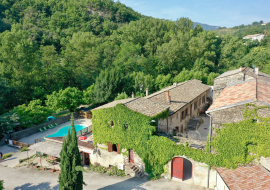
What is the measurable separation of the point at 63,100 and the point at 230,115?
30.4 m

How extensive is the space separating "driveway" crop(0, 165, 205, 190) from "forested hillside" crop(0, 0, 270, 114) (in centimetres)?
1789

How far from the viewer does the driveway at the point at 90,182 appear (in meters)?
18.8

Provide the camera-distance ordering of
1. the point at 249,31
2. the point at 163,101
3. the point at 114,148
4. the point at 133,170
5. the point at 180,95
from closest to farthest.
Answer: the point at 133,170
the point at 114,148
the point at 163,101
the point at 180,95
the point at 249,31

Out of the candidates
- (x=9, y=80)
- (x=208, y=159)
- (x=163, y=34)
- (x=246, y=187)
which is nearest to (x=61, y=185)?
(x=208, y=159)

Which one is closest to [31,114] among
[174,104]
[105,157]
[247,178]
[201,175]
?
[105,157]

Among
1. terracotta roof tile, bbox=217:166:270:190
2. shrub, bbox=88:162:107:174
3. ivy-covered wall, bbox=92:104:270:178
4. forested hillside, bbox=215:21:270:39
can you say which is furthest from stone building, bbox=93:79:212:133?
forested hillside, bbox=215:21:270:39

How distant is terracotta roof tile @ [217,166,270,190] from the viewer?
13.7 meters

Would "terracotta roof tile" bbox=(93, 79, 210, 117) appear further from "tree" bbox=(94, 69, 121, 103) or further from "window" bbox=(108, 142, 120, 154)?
Answer: "tree" bbox=(94, 69, 121, 103)

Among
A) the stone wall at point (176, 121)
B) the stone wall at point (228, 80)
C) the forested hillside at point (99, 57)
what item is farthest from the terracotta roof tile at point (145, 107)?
the forested hillside at point (99, 57)

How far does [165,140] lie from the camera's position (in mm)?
18734

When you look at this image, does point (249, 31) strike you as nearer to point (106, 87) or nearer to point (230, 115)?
point (106, 87)

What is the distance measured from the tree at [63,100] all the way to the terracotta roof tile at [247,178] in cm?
2975

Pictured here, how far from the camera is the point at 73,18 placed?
76.8 metres

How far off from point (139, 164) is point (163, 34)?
159ft
